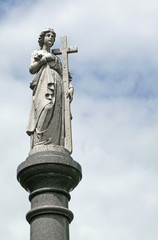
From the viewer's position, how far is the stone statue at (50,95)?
11.4 metres

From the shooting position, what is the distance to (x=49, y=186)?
415 inches

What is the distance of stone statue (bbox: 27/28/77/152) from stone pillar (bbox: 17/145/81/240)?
44 centimetres

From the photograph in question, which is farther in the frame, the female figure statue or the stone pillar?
the female figure statue

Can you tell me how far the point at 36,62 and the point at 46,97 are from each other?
47.7 inches

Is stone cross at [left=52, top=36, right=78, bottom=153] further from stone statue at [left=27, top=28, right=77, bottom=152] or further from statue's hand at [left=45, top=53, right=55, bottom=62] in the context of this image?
statue's hand at [left=45, top=53, right=55, bottom=62]

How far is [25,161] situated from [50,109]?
144cm

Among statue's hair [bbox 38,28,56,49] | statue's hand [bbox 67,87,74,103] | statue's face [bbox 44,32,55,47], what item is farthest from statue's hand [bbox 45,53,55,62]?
statue's hand [bbox 67,87,74,103]

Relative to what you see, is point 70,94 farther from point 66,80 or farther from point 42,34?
point 42,34

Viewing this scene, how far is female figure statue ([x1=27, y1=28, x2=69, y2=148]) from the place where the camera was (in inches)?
448

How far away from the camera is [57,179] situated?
10703 mm

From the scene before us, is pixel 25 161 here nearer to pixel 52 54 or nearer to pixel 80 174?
pixel 80 174

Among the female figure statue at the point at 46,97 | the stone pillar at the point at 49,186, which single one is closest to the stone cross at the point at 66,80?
the female figure statue at the point at 46,97

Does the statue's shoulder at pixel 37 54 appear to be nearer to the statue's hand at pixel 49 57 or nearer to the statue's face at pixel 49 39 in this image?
the statue's hand at pixel 49 57

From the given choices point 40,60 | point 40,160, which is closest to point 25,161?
point 40,160
